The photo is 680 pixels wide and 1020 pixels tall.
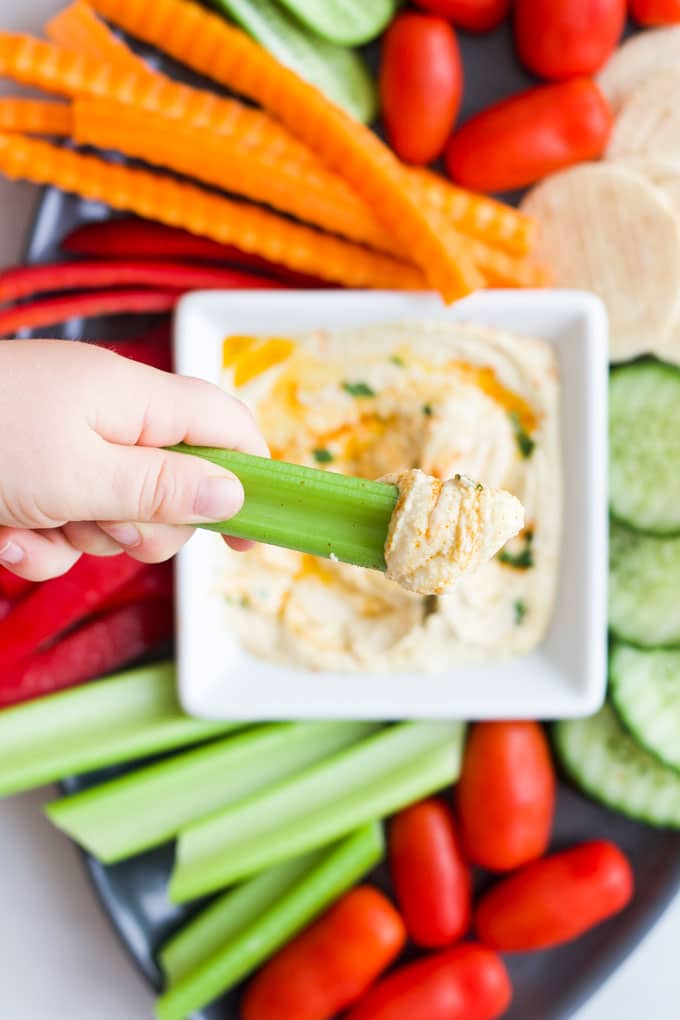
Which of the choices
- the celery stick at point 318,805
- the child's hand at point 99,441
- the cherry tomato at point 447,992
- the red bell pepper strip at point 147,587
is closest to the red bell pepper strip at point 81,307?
the red bell pepper strip at point 147,587

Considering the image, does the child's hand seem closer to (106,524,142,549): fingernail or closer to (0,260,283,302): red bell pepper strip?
(106,524,142,549): fingernail

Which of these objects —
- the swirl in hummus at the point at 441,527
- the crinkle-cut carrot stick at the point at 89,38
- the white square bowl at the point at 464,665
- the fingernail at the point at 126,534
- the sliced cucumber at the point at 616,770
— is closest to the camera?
the swirl in hummus at the point at 441,527

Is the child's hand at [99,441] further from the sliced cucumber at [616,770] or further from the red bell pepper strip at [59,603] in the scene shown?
the sliced cucumber at [616,770]

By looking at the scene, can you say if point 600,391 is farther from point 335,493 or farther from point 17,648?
point 17,648

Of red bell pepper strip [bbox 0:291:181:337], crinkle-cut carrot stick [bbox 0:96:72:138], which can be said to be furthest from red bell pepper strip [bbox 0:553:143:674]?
crinkle-cut carrot stick [bbox 0:96:72:138]

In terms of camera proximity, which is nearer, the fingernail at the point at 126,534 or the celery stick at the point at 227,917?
the fingernail at the point at 126,534

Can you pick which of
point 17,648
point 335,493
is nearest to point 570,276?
point 335,493
